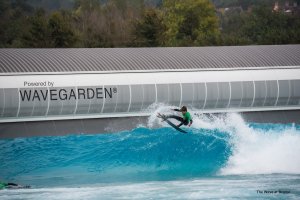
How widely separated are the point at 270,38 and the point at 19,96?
41.9 meters

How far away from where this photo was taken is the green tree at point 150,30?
216 feet

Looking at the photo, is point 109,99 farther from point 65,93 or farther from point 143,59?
point 143,59

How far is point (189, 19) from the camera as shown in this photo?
315 ft

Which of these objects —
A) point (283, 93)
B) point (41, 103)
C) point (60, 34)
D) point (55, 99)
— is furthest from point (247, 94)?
point (60, 34)

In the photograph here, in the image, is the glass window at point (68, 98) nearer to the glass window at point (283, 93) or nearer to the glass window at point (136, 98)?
the glass window at point (136, 98)

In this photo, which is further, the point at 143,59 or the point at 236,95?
the point at 143,59

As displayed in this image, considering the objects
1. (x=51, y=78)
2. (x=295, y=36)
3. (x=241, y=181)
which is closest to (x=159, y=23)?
(x=295, y=36)

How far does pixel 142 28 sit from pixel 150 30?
76cm

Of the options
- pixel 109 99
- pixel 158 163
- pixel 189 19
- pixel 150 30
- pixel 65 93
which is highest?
pixel 189 19

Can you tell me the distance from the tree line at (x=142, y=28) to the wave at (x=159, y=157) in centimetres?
2816

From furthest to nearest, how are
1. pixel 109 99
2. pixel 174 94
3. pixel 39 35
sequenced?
pixel 39 35, pixel 174 94, pixel 109 99

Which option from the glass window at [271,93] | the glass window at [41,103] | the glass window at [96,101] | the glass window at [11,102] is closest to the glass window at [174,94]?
the glass window at [96,101]

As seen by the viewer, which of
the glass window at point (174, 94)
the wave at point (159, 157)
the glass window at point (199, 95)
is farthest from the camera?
the glass window at point (199, 95)

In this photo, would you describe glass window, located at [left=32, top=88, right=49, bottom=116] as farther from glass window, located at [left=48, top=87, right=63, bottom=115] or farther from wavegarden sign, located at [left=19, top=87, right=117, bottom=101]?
glass window, located at [left=48, top=87, right=63, bottom=115]
